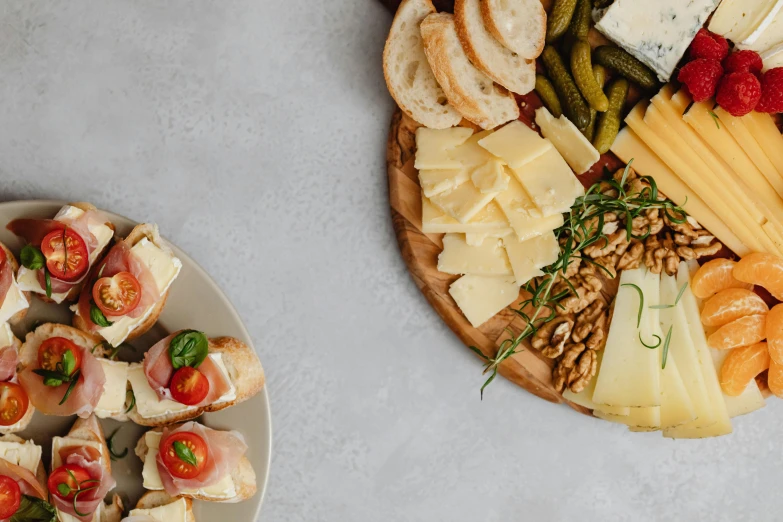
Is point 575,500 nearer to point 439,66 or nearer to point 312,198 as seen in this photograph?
point 312,198

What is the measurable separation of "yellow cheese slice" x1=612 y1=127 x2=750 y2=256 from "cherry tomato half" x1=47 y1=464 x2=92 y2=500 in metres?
1.61

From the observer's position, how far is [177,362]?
1.76 meters

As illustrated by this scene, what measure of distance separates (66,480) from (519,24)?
1.60 metres

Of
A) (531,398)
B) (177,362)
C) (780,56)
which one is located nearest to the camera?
(177,362)

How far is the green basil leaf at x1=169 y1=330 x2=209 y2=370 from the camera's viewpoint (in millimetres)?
1757

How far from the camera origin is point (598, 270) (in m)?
2.06

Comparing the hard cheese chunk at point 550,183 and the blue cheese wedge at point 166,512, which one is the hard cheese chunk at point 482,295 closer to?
the hard cheese chunk at point 550,183

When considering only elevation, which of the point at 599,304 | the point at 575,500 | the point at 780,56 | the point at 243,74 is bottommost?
the point at 575,500

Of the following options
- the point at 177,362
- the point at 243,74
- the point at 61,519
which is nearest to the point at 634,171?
the point at 243,74

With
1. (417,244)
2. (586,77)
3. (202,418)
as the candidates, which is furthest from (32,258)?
(586,77)

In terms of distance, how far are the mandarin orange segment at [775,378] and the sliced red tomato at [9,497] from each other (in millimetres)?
1956

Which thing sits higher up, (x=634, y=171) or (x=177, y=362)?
(x=634, y=171)

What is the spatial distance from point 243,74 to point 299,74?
15 cm

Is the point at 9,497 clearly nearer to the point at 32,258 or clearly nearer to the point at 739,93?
the point at 32,258
